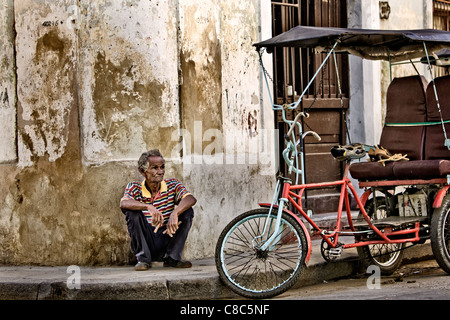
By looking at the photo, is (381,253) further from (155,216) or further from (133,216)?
(133,216)

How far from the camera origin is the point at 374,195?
24.1 feet

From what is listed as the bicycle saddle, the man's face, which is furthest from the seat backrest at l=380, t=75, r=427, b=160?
the man's face

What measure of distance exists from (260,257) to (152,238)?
1.27 m

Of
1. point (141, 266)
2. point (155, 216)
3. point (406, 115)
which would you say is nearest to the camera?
point (155, 216)

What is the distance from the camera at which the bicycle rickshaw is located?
622 centimetres

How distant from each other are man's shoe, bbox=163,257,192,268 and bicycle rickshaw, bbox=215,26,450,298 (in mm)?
532

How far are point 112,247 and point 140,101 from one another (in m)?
1.42

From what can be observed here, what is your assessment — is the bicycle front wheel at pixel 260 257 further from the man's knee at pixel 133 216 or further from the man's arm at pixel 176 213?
the man's knee at pixel 133 216

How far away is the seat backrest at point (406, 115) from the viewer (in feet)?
24.9

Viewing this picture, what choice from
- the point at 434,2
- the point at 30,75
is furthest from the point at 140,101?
the point at 434,2

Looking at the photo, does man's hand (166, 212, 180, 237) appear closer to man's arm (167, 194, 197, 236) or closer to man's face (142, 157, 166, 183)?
man's arm (167, 194, 197, 236)

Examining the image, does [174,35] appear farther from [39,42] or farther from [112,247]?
[112,247]

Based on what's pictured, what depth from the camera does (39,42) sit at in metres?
7.53

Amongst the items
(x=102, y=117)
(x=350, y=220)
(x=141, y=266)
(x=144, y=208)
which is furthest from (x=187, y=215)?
(x=350, y=220)
